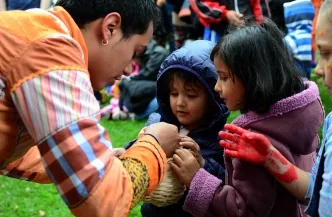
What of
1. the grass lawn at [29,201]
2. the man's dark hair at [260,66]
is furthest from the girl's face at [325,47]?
the grass lawn at [29,201]

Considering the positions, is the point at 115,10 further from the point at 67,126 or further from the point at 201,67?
the point at 201,67

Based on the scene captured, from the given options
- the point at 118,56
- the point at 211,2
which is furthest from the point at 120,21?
the point at 211,2

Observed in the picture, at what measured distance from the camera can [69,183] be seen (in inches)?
59.5

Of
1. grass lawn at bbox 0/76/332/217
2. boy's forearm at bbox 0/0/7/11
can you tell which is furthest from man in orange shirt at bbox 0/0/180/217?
boy's forearm at bbox 0/0/7/11

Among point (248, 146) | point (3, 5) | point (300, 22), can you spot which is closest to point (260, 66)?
point (248, 146)

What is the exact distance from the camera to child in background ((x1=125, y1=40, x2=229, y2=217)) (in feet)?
8.36

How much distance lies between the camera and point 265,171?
2.12m

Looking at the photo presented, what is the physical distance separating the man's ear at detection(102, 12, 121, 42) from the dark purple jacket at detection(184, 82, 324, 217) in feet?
2.31

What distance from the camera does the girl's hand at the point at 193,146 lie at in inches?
91.9

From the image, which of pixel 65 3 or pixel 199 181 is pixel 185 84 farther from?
pixel 65 3

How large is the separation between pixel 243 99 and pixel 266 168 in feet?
1.08

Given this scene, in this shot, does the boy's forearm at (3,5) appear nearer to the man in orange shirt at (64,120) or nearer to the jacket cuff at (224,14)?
the jacket cuff at (224,14)

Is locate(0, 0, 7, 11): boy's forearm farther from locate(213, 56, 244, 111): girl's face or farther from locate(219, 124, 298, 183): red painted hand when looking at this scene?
locate(219, 124, 298, 183): red painted hand

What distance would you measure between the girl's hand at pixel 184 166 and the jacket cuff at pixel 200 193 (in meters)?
0.03
